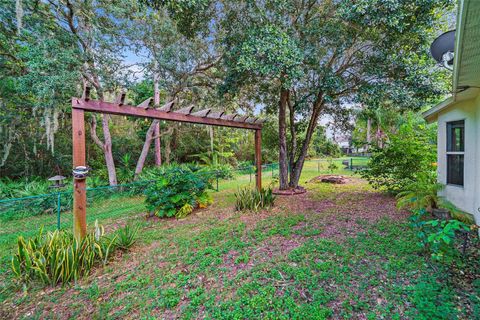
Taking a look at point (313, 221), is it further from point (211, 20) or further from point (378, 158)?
point (211, 20)

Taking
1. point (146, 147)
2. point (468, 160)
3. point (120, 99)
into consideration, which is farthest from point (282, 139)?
point (146, 147)

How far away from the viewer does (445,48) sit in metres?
2.84

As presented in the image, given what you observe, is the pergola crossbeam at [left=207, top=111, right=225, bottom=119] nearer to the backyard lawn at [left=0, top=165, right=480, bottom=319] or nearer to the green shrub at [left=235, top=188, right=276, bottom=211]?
the green shrub at [left=235, top=188, right=276, bottom=211]

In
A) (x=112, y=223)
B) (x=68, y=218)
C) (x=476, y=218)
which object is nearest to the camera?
(x=476, y=218)

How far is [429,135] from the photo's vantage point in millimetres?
5555

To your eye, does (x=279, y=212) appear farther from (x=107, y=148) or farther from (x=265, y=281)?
(x=107, y=148)

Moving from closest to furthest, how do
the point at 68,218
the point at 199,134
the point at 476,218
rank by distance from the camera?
the point at 476,218
the point at 68,218
the point at 199,134

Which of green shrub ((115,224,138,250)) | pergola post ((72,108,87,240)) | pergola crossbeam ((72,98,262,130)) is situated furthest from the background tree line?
→ green shrub ((115,224,138,250))

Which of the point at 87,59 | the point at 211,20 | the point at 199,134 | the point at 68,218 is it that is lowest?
the point at 68,218

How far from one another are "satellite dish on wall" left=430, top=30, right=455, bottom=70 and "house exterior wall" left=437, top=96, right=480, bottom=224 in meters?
1.14

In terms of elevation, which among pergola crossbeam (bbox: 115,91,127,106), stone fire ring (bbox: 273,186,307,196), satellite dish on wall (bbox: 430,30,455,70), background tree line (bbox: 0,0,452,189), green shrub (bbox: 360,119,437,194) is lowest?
stone fire ring (bbox: 273,186,307,196)

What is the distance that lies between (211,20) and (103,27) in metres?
3.22

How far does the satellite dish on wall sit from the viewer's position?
265 centimetres

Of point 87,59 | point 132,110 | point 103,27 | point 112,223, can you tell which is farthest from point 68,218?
point 103,27
